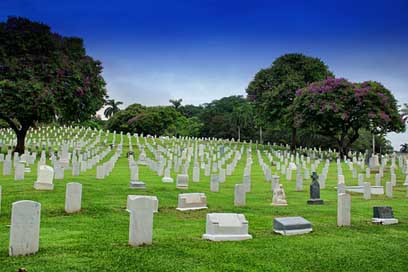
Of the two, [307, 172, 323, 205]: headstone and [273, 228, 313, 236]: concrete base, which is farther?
[307, 172, 323, 205]: headstone

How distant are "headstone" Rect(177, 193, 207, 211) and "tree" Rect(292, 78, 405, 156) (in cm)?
3143

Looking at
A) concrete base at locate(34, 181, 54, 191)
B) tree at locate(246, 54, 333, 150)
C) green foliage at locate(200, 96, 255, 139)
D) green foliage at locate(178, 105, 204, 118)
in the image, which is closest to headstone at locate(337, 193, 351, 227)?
concrete base at locate(34, 181, 54, 191)

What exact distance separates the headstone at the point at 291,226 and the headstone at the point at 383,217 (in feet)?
8.29

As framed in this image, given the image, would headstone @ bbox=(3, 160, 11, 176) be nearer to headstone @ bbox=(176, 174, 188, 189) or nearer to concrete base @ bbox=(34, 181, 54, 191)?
concrete base @ bbox=(34, 181, 54, 191)

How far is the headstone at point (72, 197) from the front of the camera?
1130cm

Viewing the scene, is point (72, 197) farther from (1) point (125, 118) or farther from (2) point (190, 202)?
(1) point (125, 118)

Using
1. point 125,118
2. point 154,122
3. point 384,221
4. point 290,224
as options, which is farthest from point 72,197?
point 125,118

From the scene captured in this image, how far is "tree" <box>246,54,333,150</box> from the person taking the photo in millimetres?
51719

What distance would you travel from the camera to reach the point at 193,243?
329 inches

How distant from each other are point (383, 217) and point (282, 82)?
4347cm

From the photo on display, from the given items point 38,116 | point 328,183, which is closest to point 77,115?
point 38,116

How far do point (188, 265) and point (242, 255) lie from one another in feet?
3.68

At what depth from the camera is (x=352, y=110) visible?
141 ft

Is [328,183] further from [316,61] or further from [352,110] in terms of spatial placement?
[316,61]
